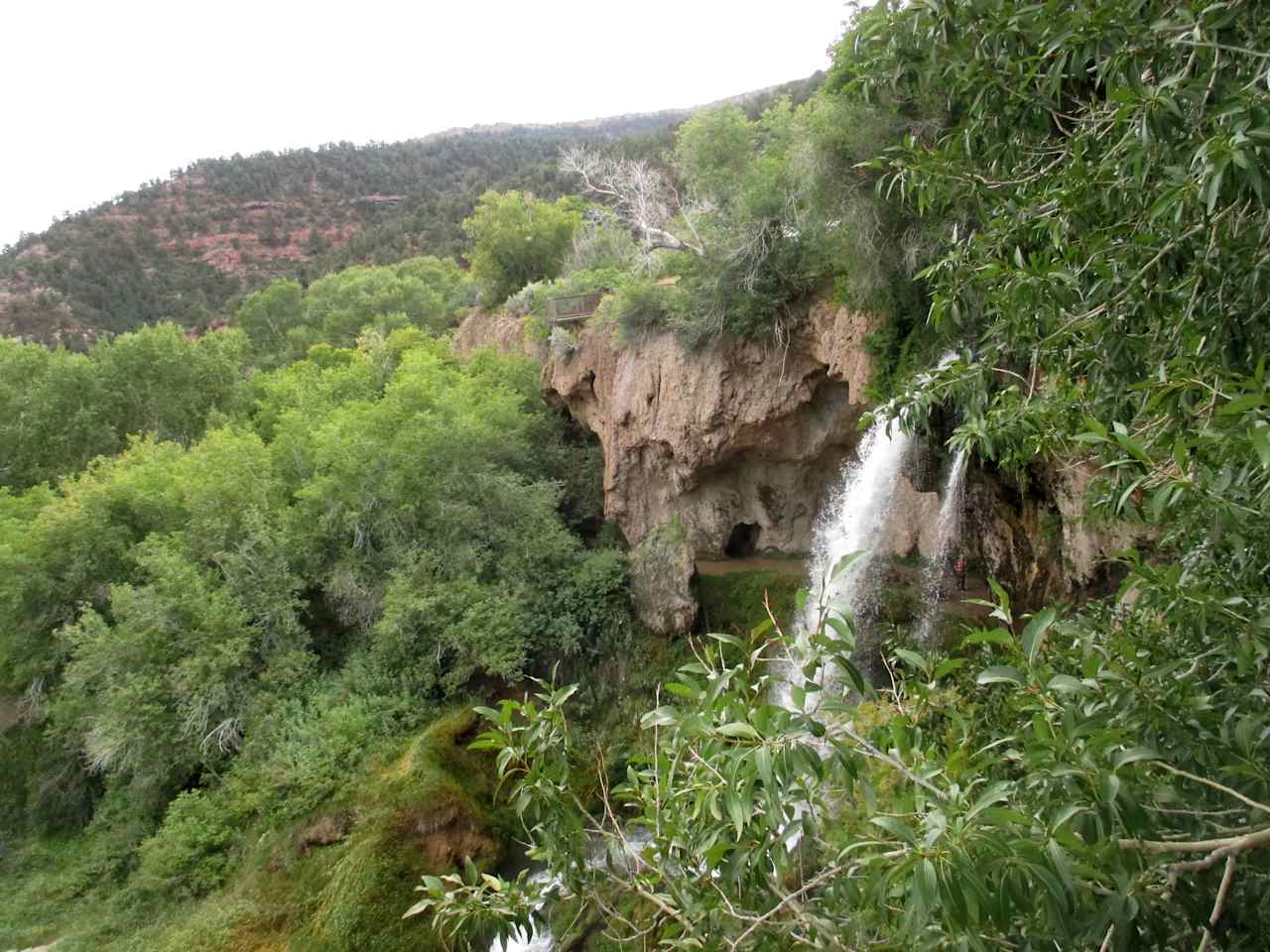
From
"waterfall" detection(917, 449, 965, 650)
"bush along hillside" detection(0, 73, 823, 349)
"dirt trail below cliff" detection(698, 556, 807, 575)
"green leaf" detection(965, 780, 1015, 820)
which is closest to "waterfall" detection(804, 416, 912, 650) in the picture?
A: "waterfall" detection(917, 449, 965, 650)

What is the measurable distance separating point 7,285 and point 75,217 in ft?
53.8

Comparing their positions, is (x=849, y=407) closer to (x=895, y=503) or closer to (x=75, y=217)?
(x=895, y=503)

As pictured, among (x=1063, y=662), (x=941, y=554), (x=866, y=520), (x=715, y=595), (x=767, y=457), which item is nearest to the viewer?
(x=1063, y=662)

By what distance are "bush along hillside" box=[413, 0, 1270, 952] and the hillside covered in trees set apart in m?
0.02

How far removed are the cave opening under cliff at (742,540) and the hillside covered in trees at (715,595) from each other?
73.1 inches

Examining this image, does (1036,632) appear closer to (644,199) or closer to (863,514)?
(863,514)

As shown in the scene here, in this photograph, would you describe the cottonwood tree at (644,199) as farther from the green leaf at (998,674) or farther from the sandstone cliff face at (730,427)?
the green leaf at (998,674)

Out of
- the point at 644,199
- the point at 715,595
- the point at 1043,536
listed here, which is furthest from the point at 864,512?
the point at 644,199

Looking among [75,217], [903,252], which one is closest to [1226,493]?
[903,252]

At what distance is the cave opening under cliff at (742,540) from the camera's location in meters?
17.5

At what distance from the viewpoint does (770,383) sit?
14656 millimetres

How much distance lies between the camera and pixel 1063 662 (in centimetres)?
343

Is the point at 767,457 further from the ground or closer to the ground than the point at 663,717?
closer to the ground

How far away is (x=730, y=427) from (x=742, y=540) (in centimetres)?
377
